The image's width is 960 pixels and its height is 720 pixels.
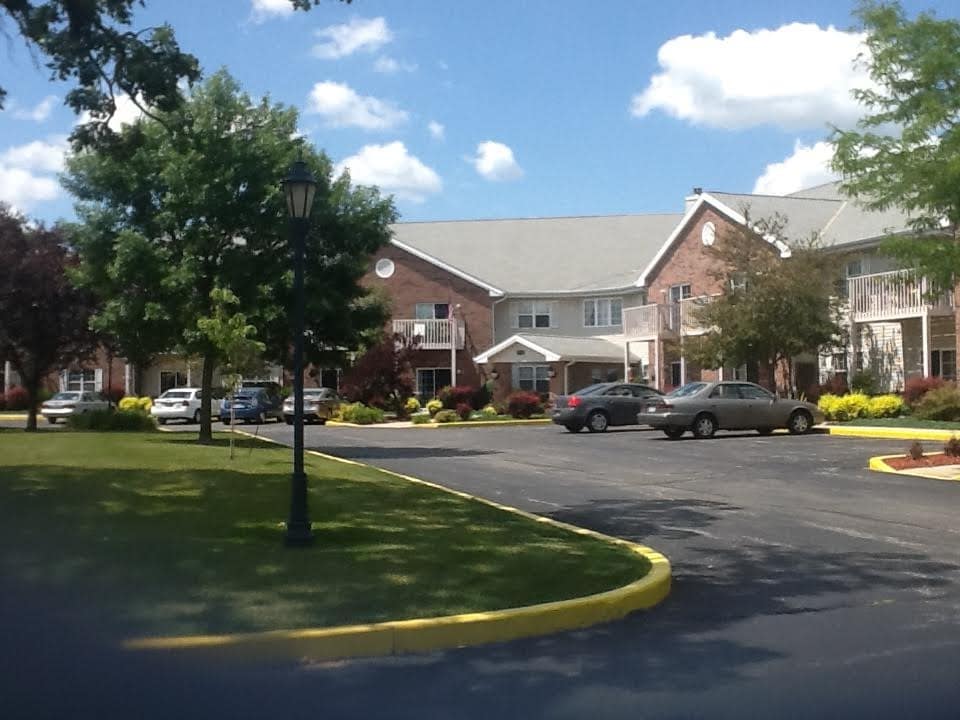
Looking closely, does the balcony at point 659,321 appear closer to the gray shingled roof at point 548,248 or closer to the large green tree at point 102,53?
the gray shingled roof at point 548,248

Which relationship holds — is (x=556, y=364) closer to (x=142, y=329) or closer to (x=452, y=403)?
(x=452, y=403)

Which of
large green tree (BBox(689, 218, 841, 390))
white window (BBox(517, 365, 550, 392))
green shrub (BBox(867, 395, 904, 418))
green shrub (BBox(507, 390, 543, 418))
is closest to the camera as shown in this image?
green shrub (BBox(867, 395, 904, 418))

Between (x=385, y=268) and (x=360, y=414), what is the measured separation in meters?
11.2

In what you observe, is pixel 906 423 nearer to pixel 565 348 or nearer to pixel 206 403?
pixel 206 403

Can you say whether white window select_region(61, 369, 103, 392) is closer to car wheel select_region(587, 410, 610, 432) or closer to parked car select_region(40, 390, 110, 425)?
parked car select_region(40, 390, 110, 425)

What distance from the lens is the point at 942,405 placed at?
26.5 metres

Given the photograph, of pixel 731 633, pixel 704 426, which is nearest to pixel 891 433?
pixel 704 426

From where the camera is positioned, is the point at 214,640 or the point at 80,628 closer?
the point at 214,640

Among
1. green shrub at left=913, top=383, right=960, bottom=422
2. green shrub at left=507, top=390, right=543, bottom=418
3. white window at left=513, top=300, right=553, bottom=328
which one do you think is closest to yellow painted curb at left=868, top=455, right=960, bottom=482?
green shrub at left=913, top=383, right=960, bottom=422

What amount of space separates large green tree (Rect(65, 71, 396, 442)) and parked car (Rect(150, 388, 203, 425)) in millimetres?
16751

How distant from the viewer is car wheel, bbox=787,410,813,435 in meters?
27.4

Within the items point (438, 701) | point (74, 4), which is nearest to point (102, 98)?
point (74, 4)

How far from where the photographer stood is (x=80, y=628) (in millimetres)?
7273

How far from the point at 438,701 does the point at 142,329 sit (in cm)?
1817
